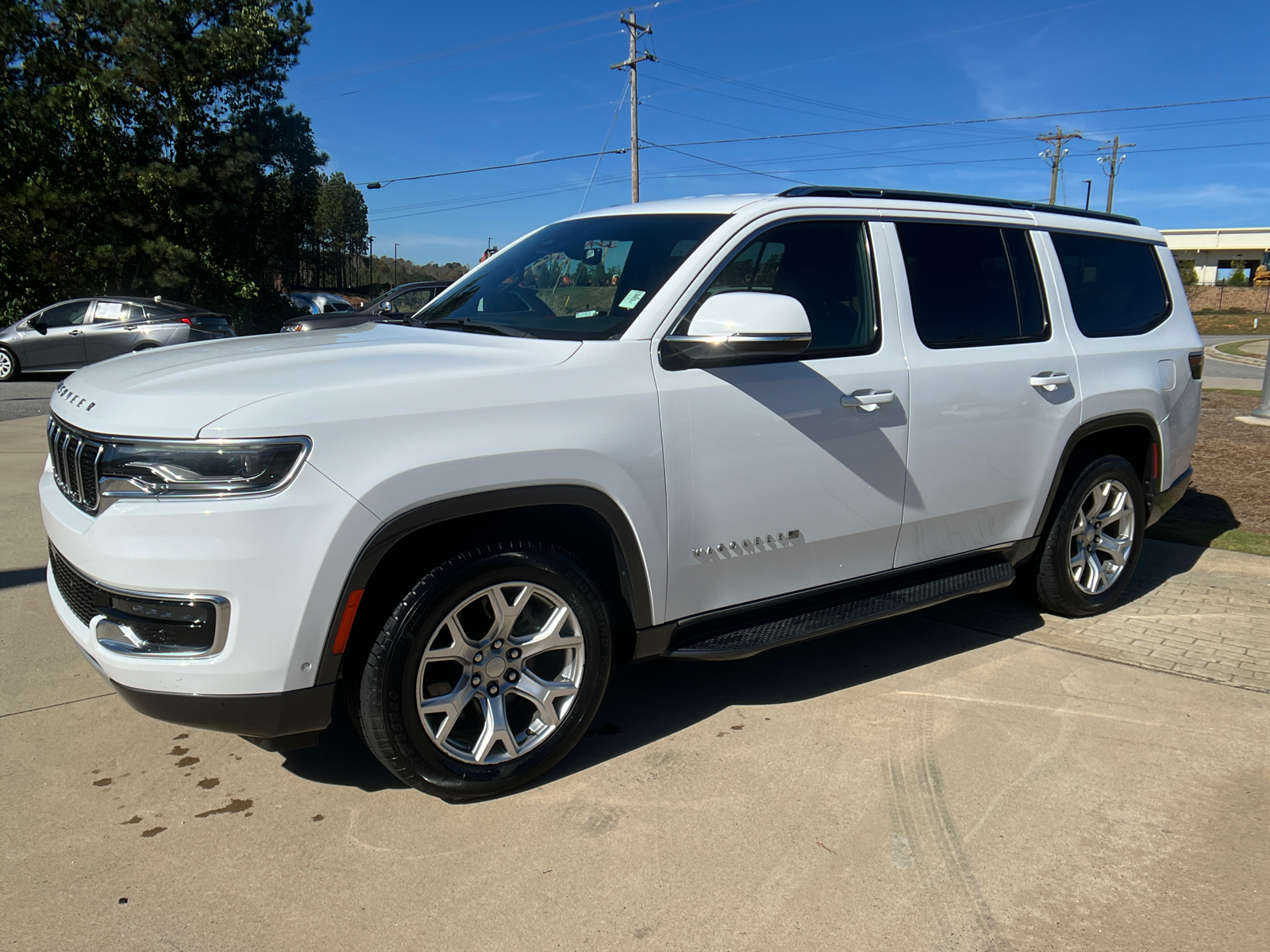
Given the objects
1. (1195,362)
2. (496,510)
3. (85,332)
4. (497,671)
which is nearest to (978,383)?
(1195,362)

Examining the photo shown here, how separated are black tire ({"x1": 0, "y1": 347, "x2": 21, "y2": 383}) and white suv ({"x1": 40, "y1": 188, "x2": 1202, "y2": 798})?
1530 centimetres

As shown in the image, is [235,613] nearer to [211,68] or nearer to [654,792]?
[654,792]

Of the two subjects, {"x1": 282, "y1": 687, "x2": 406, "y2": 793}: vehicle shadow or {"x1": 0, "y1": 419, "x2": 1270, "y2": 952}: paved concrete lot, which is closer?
{"x1": 0, "y1": 419, "x2": 1270, "y2": 952}: paved concrete lot

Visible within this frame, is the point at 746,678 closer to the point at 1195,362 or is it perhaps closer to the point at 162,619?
the point at 162,619

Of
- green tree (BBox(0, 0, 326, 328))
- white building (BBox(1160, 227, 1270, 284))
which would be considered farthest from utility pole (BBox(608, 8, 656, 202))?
white building (BBox(1160, 227, 1270, 284))

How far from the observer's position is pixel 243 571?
2.51 metres

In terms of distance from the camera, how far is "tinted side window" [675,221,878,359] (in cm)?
356

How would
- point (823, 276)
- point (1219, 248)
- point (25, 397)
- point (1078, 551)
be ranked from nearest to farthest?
1. point (823, 276)
2. point (1078, 551)
3. point (25, 397)
4. point (1219, 248)

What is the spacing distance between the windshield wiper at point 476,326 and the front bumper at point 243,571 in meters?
1.06

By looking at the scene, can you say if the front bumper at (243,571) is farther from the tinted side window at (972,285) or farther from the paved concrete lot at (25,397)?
the paved concrete lot at (25,397)

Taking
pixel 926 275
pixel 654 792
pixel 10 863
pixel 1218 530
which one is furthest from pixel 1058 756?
pixel 1218 530

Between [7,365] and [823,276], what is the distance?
1689cm

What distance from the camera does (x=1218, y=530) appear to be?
646 cm

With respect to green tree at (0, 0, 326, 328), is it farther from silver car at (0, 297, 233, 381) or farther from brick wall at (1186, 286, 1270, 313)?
brick wall at (1186, 286, 1270, 313)
